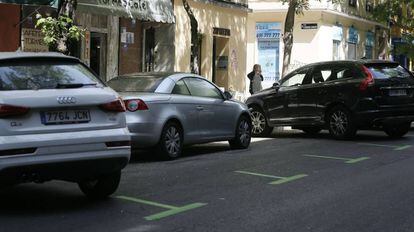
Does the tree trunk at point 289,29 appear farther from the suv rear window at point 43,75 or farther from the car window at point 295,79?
the suv rear window at point 43,75

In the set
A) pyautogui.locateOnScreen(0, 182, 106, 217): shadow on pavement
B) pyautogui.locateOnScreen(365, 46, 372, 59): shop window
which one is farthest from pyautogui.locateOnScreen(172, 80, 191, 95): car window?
pyautogui.locateOnScreen(365, 46, 372, 59): shop window

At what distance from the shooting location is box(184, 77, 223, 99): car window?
444 inches

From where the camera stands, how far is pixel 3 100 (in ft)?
19.9

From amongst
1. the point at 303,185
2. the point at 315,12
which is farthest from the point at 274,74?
the point at 303,185

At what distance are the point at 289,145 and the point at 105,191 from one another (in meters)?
6.58

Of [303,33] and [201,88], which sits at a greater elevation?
[303,33]

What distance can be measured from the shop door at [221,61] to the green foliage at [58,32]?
12268mm

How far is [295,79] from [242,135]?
3149 millimetres

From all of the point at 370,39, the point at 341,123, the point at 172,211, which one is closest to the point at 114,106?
the point at 172,211

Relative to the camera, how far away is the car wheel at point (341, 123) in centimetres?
1373

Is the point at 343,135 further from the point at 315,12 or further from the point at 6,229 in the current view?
the point at 315,12

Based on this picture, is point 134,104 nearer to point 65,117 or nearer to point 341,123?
point 65,117

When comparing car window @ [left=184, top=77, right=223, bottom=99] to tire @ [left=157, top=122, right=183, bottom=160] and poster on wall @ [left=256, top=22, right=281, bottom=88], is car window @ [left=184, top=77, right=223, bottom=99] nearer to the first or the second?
tire @ [left=157, top=122, right=183, bottom=160]

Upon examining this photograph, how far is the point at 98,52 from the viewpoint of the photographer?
17.8 meters
